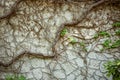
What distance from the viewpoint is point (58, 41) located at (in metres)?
3.42

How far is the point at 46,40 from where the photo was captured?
11.2 feet

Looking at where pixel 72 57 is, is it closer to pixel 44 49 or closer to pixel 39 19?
pixel 44 49

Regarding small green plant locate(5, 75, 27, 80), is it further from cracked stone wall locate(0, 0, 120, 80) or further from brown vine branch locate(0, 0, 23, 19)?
brown vine branch locate(0, 0, 23, 19)

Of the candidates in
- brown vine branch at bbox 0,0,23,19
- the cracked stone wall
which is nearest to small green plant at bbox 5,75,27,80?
the cracked stone wall

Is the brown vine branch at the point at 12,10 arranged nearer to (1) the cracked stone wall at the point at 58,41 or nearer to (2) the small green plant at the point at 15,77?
(1) the cracked stone wall at the point at 58,41

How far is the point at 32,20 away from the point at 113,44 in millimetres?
1114

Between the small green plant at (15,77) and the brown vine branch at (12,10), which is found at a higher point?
the brown vine branch at (12,10)

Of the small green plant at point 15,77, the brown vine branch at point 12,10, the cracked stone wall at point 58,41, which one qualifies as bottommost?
the small green plant at point 15,77

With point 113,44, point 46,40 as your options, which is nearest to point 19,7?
point 46,40

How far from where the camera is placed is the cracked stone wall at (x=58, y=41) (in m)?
3.38

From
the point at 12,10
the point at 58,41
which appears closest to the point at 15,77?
the point at 58,41

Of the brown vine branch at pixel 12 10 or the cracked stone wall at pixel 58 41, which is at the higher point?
the brown vine branch at pixel 12 10

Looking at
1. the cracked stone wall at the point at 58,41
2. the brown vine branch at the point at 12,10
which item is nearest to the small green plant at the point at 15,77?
the cracked stone wall at the point at 58,41

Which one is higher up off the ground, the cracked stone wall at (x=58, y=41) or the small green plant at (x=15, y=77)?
the cracked stone wall at (x=58, y=41)
